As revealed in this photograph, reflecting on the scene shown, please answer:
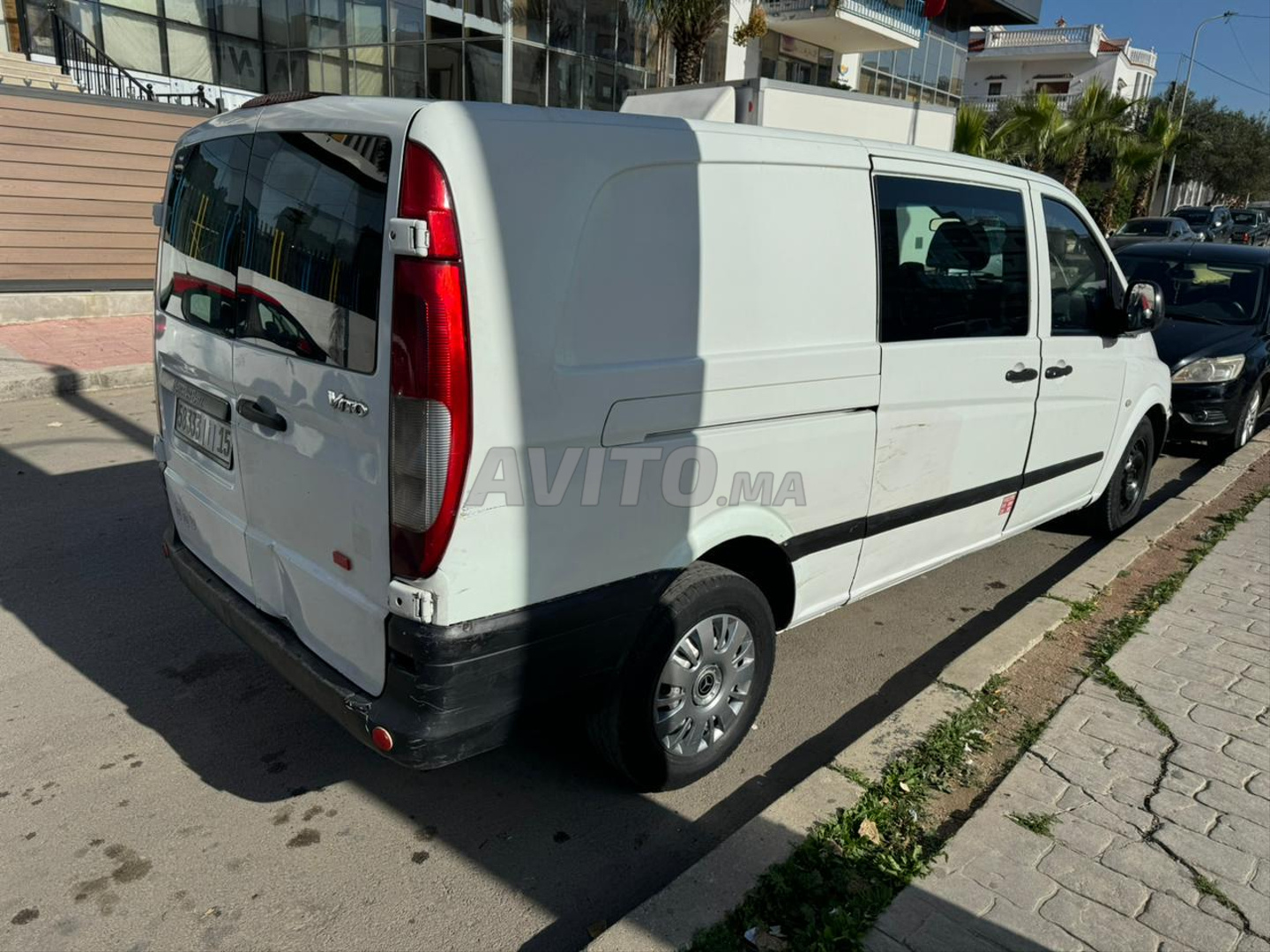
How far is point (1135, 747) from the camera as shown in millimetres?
3369

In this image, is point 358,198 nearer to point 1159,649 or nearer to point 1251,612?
point 1159,649

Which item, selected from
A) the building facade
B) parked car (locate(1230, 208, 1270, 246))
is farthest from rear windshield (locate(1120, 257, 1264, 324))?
parked car (locate(1230, 208, 1270, 246))

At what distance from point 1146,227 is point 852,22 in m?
12.8

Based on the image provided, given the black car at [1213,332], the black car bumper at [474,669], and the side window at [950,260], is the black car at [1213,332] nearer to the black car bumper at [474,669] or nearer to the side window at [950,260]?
the side window at [950,260]

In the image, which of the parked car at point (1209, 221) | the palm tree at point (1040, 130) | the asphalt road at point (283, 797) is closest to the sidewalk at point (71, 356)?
the asphalt road at point (283, 797)

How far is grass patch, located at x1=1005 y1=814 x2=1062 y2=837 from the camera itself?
2889 millimetres

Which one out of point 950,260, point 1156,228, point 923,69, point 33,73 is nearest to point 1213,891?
point 950,260

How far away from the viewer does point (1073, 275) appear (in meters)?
4.52

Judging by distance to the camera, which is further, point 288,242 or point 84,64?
point 84,64

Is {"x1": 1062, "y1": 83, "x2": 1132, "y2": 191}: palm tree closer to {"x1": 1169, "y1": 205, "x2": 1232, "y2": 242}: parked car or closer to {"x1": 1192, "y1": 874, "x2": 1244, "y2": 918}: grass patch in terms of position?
{"x1": 1169, "y1": 205, "x2": 1232, "y2": 242}: parked car

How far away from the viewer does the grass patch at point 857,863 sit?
2443 mm

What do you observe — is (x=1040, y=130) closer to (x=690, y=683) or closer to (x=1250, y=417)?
(x=1250, y=417)

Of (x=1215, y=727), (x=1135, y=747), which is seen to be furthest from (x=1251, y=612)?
(x=1135, y=747)

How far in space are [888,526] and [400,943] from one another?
2.27 metres
